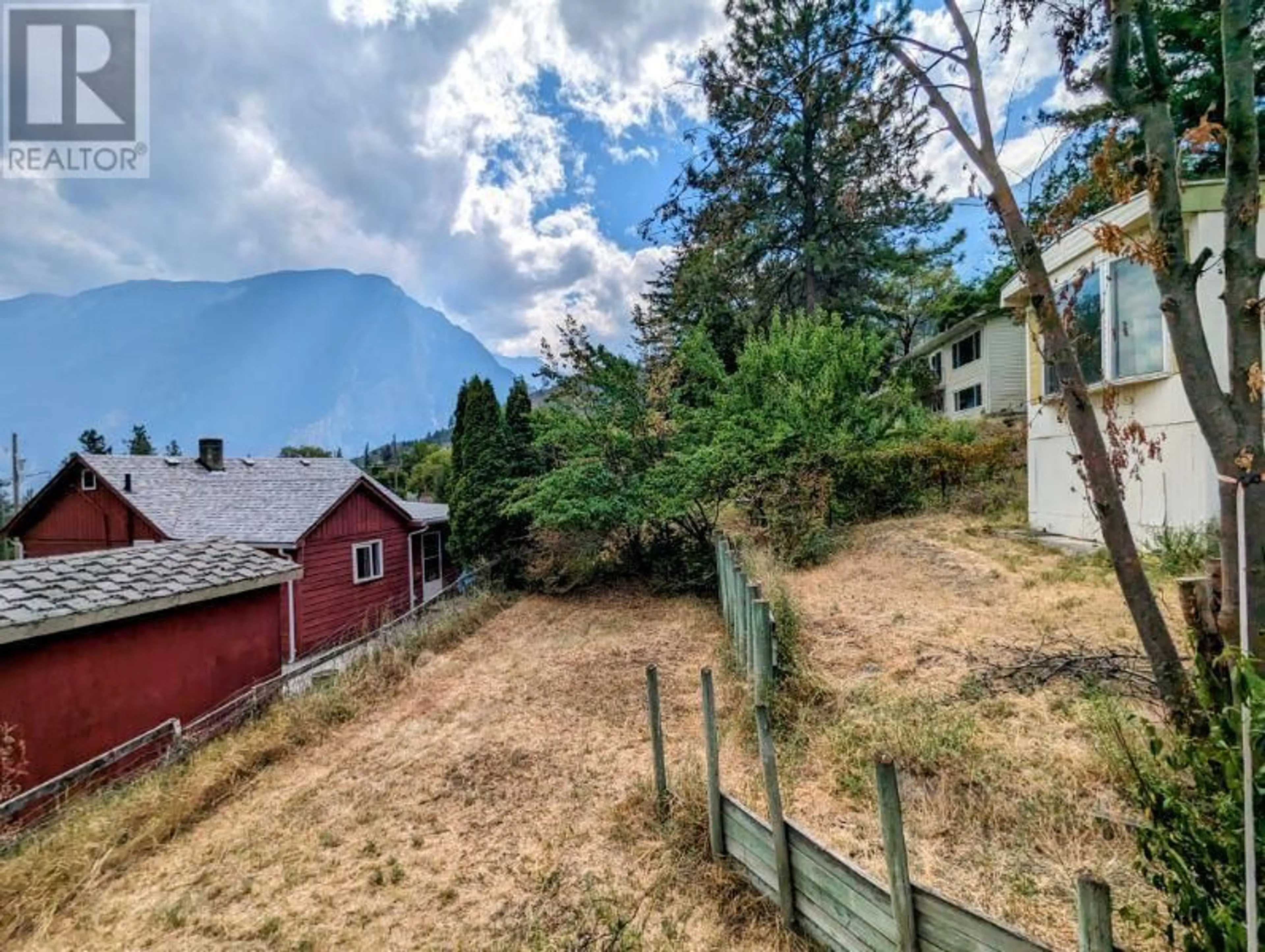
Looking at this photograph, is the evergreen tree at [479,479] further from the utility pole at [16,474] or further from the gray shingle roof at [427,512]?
the utility pole at [16,474]

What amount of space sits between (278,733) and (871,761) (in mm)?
5351

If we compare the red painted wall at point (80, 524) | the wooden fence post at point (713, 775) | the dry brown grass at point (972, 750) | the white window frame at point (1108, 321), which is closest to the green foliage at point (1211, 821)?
the dry brown grass at point (972, 750)

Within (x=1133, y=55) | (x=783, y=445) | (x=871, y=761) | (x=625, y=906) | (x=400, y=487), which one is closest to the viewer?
(x=625, y=906)

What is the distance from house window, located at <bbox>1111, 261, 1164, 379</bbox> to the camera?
252 inches

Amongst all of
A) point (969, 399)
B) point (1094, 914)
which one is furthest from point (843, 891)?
point (969, 399)

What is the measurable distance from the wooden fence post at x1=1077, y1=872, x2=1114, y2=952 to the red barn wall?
40.7 feet

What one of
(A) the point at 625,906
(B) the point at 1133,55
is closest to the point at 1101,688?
(A) the point at 625,906

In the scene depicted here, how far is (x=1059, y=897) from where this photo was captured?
2254mm

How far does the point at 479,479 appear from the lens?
1259 centimetres

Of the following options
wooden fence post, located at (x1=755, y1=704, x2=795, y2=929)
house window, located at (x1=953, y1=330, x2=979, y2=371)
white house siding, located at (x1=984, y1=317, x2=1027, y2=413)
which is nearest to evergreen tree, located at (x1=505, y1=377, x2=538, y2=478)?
wooden fence post, located at (x1=755, y1=704, x2=795, y2=929)

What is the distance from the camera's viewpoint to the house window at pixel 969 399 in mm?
20094

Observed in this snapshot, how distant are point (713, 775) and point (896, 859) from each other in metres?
1.24

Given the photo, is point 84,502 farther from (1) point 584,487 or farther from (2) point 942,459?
(2) point 942,459

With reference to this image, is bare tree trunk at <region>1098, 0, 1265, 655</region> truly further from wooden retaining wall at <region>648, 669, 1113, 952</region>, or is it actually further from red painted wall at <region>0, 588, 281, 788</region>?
red painted wall at <region>0, 588, 281, 788</region>
